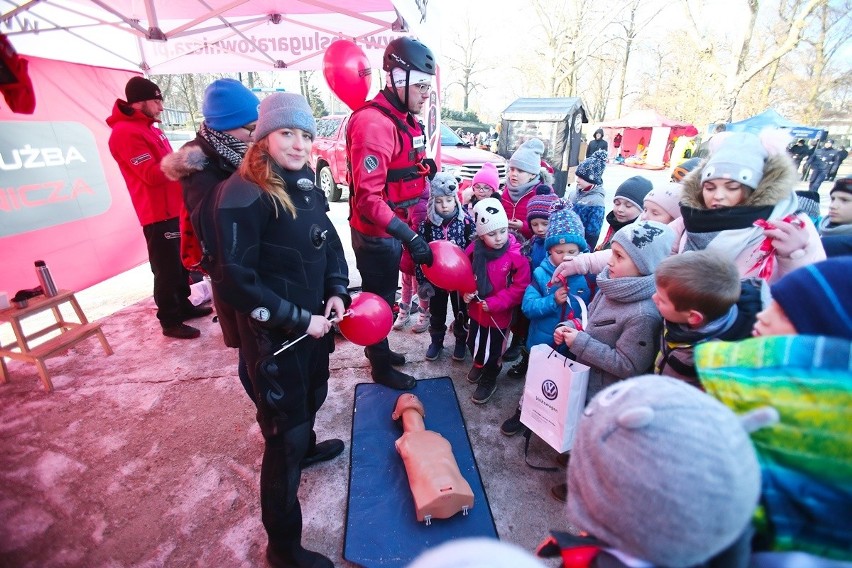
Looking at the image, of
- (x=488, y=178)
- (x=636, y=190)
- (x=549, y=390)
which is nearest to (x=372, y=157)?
(x=488, y=178)

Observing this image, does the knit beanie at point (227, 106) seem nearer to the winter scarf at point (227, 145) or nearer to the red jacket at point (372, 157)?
the winter scarf at point (227, 145)

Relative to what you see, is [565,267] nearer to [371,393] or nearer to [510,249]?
[510,249]

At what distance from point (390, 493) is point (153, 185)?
3.61 meters

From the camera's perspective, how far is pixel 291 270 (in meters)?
1.74

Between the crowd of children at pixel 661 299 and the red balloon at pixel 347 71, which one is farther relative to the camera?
the red balloon at pixel 347 71

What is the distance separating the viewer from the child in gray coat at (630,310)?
6.53 ft

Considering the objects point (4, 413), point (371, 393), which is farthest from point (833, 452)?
point (4, 413)

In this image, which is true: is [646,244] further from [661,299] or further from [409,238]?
[409,238]

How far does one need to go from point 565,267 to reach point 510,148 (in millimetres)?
12157

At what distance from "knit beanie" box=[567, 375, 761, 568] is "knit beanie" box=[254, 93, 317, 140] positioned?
5.02ft

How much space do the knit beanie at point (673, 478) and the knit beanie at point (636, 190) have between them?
114 inches

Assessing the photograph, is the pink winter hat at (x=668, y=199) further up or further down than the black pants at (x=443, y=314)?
further up

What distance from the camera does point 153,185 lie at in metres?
3.74

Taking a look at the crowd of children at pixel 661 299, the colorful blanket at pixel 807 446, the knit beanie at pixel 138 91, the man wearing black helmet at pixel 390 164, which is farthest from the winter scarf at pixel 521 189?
the knit beanie at pixel 138 91
